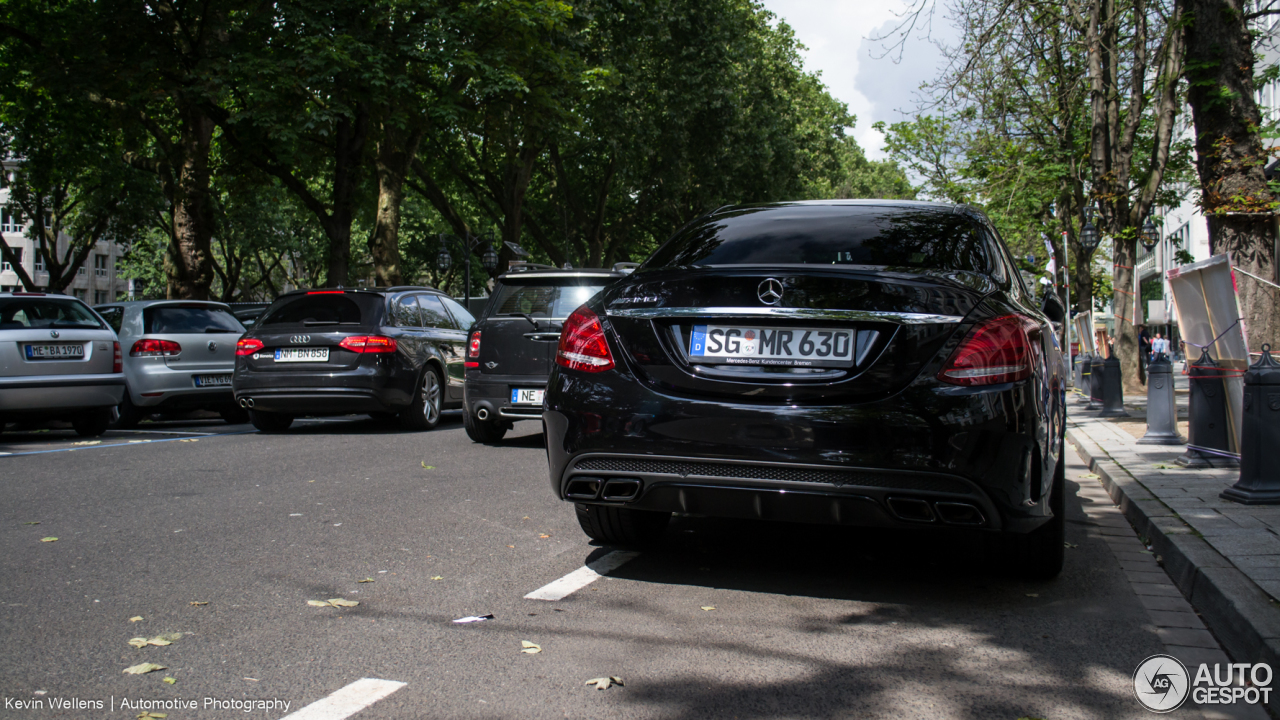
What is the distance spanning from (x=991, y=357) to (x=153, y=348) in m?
11.0

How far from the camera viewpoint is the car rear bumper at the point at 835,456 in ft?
12.9

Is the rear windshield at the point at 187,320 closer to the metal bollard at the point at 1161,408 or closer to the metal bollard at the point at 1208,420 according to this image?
the metal bollard at the point at 1161,408

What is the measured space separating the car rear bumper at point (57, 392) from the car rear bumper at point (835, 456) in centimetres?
813

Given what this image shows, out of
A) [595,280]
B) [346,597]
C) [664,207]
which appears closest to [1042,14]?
[595,280]

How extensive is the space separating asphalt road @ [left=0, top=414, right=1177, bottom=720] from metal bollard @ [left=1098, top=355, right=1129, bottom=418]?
27.7 ft

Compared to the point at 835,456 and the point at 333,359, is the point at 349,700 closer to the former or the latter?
the point at 835,456

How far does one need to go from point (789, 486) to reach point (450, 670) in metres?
1.39

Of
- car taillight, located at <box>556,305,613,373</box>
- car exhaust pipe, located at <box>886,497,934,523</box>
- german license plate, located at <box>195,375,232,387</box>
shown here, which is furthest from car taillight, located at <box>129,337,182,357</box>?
car exhaust pipe, located at <box>886,497,934,523</box>

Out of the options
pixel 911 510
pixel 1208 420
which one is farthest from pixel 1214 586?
pixel 1208 420

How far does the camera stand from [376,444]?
34.2 ft

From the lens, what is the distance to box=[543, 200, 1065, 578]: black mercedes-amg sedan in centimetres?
396

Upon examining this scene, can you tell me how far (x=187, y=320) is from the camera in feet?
43.3

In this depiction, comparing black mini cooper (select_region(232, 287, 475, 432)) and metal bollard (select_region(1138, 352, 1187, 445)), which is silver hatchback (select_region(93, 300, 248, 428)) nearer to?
black mini cooper (select_region(232, 287, 475, 432))
